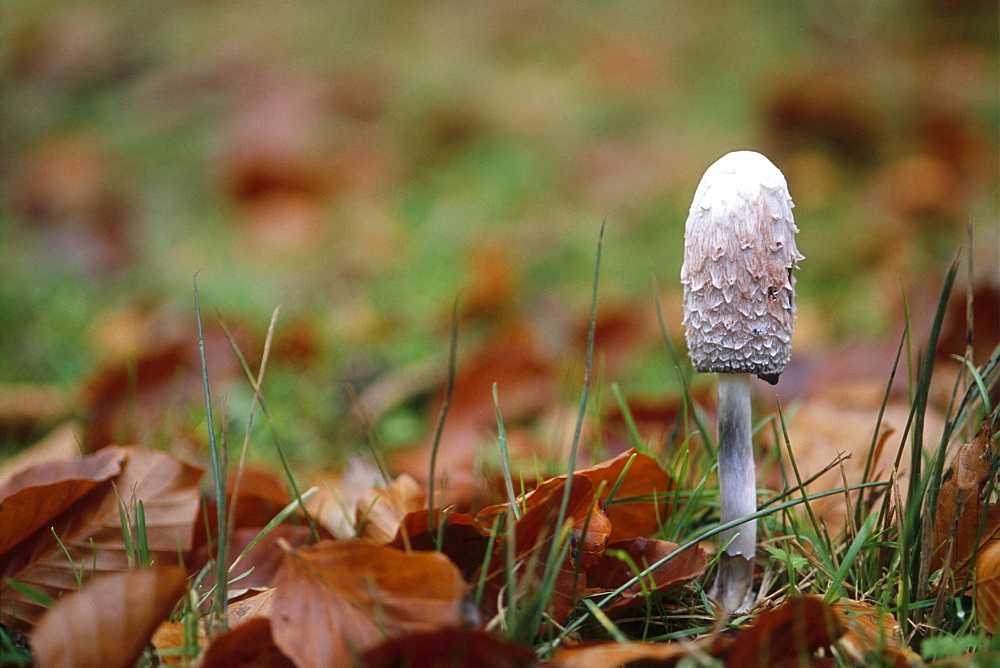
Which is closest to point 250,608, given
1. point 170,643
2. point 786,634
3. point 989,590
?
point 170,643

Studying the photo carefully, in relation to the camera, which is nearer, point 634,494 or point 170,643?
point 170,643

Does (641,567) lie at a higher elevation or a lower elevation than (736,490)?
lower

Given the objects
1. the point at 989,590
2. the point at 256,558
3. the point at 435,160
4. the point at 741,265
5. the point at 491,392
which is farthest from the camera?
the point at 435,160

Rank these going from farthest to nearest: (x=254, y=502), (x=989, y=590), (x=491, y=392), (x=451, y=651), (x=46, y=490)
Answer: (x=491, y=392) < (x=254, y=502) < (x=46, y=490) < (x=989, y=590) < (x=451, y=651)

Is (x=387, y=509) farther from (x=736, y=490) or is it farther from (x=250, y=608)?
(x=736, y=490)

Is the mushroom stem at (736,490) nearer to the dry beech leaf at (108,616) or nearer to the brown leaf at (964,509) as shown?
the brown leaf at (964,509)

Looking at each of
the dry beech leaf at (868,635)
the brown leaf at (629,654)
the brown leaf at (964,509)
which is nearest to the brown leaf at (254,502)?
the brown leaf at (629,654)
